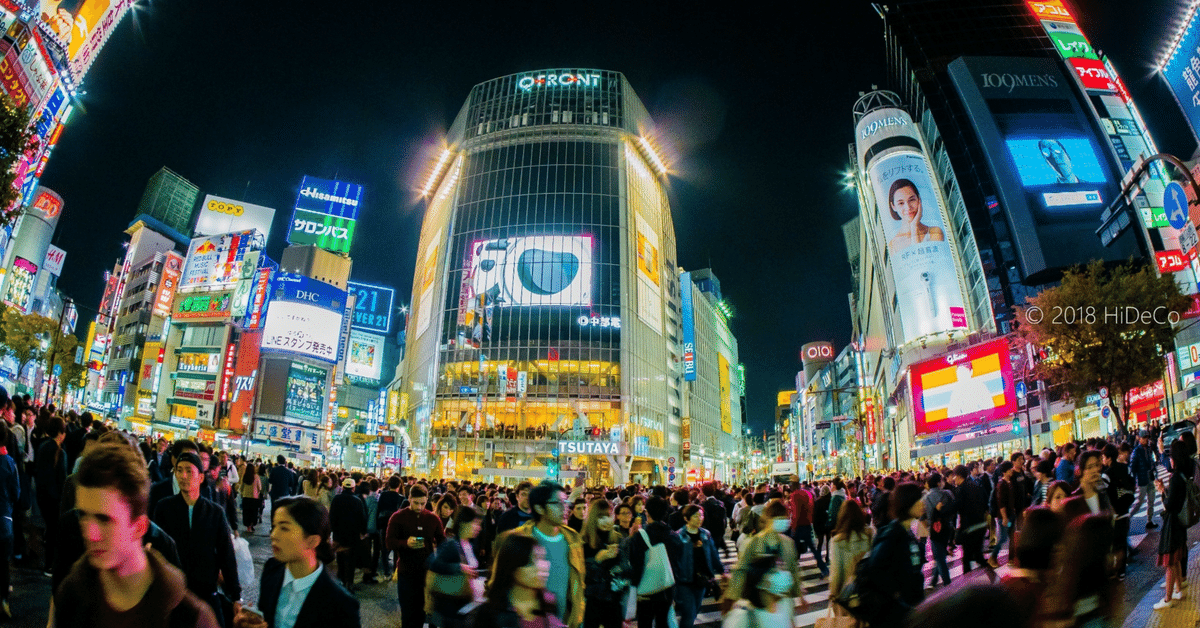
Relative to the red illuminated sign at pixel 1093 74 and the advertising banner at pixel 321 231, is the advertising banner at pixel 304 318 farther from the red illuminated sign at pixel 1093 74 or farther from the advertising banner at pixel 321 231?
the red illuminated sign at pixel 1093 74

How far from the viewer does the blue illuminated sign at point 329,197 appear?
90438mm

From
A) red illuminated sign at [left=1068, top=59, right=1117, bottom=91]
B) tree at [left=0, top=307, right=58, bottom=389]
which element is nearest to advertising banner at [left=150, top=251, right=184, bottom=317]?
tree at [left=0, top=307, right=58, bottom=389]

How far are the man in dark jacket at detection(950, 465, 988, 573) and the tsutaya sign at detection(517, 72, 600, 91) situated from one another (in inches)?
2999

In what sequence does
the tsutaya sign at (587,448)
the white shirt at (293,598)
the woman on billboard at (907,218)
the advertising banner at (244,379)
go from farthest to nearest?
the advertising banner at (244,379) < the tsutaya sign at (587,448) < the woman on billboard at (907,218) < the white shirt at (293,598)

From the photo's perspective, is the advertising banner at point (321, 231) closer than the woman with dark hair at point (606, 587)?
No

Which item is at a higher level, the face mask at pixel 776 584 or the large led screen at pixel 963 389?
the large led screen at pixel 963 389

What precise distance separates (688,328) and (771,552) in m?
91.6

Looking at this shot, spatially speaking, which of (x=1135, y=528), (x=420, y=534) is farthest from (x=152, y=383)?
(x=1135, y=528)

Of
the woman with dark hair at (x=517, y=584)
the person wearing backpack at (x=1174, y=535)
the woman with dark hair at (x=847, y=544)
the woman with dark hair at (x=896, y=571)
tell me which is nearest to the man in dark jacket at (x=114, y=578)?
the woman with dark hair at (x=517, y=584)

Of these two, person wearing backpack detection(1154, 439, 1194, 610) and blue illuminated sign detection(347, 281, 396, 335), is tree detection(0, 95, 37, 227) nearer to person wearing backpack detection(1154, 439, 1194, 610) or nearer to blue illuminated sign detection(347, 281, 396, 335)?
person wearing backpack detection(1154, 439, 1194, 610)

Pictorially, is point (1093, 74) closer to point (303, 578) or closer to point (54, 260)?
point (303, 578)

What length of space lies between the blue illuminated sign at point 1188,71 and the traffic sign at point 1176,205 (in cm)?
1051

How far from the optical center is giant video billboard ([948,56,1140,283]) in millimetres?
54625

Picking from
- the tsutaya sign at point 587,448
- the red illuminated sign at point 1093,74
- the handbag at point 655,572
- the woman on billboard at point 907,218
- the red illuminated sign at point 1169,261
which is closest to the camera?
the handbag at point 655,572
